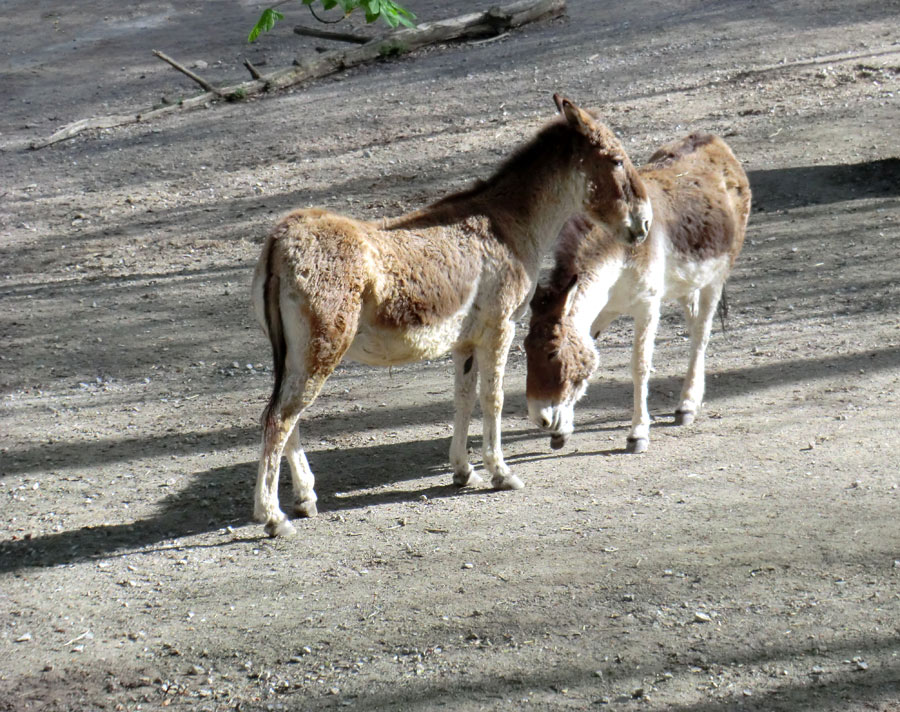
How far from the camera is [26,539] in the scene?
5520mm

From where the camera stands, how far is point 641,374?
22.1 feet

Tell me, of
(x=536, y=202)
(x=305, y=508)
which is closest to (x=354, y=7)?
(x=536, y=202)

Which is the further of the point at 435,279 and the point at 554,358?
the point at 554,358

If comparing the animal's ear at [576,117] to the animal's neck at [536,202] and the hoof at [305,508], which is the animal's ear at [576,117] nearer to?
the animal's neck at [536,202]

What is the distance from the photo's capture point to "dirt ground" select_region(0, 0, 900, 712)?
4.15 metres

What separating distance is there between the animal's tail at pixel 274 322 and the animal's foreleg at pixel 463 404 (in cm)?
121

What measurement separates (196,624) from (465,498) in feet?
6.17

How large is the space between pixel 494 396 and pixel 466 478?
1.85 ft

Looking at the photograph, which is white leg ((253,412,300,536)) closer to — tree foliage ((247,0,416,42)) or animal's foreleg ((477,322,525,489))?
animal's foreleg ((477,322,525,489))

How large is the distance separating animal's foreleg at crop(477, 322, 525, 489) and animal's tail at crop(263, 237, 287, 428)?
1.24m

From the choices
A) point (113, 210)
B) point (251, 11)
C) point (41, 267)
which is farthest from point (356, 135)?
point (251, 11)

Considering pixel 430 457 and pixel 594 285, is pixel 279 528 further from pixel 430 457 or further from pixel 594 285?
pixel 594 285

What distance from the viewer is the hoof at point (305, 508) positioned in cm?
562

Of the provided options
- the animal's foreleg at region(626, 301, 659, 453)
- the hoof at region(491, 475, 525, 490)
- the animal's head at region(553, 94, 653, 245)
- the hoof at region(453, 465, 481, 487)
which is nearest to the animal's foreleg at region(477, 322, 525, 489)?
the hoof at region(491, 475, 525, 490)
